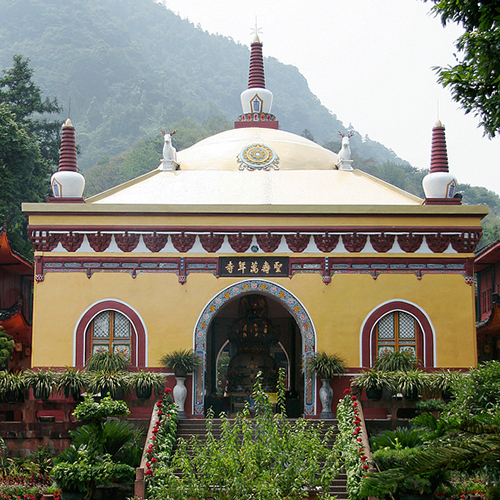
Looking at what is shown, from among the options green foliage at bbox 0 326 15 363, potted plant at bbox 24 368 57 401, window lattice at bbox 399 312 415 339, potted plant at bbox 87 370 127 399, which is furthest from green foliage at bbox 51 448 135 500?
window lattice at bbox 399 312 415 339

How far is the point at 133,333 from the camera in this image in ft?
70.7

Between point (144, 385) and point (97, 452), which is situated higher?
point (144, 385)

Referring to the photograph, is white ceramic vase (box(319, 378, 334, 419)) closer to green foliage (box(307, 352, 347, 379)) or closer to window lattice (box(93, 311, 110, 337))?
green foliage (box(307, 352, 347, 379))

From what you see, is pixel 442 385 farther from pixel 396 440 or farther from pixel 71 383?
pixel 71 383

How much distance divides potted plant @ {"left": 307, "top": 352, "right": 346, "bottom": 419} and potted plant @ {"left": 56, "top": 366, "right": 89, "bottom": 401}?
591 centimetres

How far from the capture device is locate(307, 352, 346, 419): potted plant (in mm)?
20688

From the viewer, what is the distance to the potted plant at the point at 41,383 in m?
18.7

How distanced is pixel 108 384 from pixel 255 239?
18.8ft

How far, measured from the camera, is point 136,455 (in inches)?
675

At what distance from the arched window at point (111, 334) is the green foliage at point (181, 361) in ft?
3.97

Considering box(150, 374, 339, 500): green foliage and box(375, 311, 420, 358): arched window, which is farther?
box(375, 311, 420, 358): arched window

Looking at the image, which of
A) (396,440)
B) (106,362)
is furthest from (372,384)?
(106,362)

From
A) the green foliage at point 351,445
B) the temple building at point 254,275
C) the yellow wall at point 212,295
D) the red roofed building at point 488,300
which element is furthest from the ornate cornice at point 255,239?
the red roofed building at point 488,300

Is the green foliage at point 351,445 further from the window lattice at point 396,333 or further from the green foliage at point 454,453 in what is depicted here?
the window lattice at point 396,333
